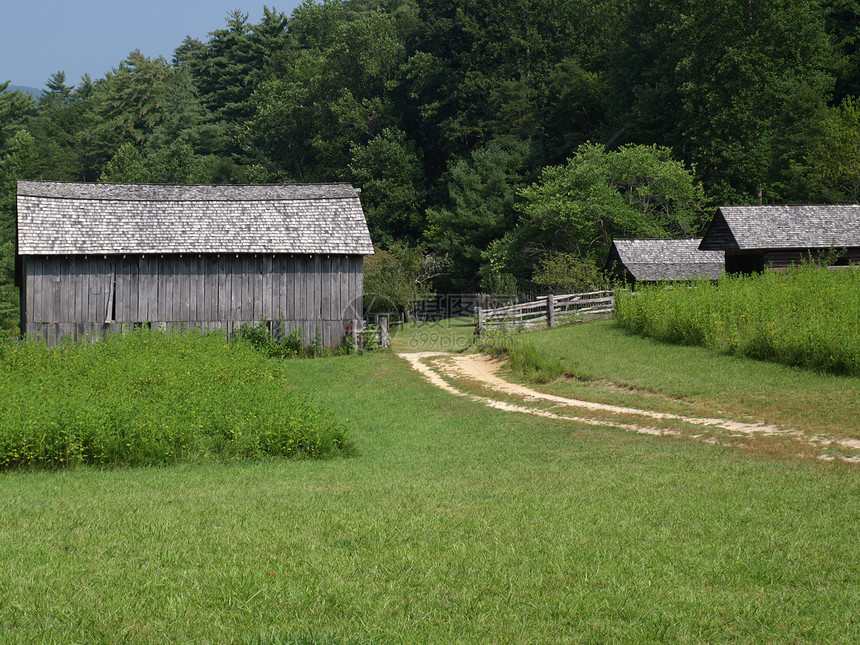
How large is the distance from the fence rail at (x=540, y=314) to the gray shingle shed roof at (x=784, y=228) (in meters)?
5.60

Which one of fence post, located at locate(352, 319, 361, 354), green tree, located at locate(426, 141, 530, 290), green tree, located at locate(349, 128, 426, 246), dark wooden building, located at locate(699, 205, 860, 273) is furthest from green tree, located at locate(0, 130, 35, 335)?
dark wooden building, located at locate(699, 205, 860, 273)

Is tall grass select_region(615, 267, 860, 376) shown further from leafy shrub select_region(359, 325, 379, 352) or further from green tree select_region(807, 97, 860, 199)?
green tree select_region(807, 97, 860, 199)

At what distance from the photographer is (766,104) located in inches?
2007

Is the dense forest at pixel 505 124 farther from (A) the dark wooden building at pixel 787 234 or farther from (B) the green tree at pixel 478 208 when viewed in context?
(A) the dark wooden building at pixel 787 234

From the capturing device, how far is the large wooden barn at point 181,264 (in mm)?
30094

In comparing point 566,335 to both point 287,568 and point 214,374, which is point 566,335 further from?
point 287,568

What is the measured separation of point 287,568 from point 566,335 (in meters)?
23.5

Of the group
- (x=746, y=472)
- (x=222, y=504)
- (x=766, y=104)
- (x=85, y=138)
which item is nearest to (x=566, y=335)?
(x=746, y=472)

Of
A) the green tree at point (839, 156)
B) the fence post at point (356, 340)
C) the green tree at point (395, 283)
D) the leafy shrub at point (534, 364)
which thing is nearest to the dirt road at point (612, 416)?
the leafy shrub at point (534, 364)

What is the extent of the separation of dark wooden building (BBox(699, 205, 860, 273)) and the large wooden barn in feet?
51.6

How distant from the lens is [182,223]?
32.0 meters

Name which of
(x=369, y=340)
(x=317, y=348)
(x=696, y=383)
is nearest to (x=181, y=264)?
(x=317, y=348)

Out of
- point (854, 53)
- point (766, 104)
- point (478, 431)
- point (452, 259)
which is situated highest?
point (854, 53)

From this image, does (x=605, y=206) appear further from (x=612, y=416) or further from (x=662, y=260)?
(x=612, y=416)
